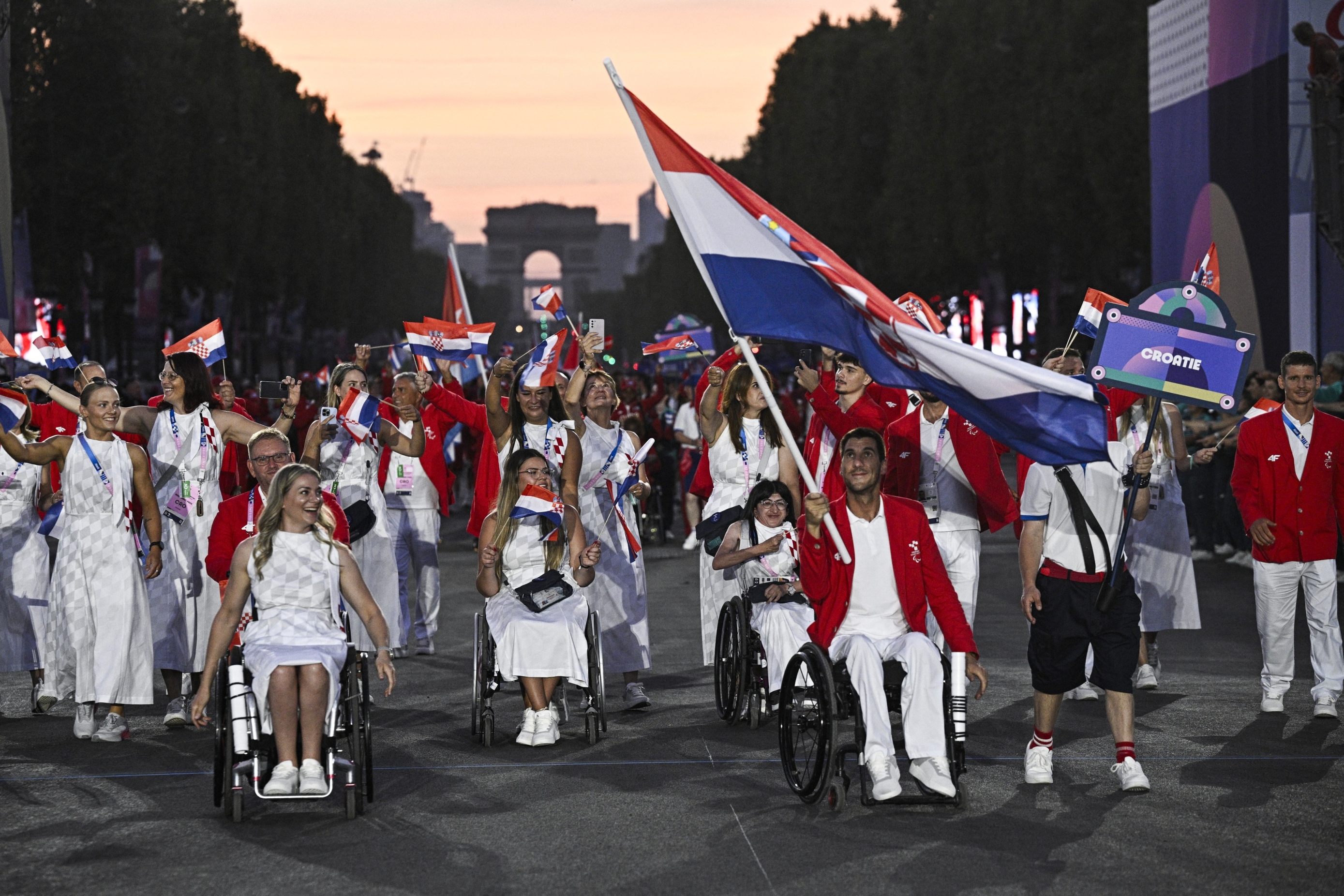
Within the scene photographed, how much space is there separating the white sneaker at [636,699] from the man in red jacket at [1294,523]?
310 centimetres

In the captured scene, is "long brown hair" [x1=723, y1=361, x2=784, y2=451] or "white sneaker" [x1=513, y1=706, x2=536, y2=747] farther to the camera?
"long brown hair" [x1=723, y1=361, x2=784, y2=451]

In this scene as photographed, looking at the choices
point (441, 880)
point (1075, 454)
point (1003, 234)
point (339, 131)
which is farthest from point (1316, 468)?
point (339, 131)

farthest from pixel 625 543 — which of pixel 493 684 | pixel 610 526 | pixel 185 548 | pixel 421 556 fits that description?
pixel 421 556

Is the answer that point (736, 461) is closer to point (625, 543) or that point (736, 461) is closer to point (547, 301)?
point (625, 543)

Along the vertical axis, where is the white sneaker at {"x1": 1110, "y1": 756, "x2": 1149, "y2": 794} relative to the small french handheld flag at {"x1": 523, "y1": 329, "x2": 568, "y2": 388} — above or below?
below

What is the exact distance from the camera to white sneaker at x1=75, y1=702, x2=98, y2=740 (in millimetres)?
8648

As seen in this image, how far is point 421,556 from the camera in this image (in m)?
11.9

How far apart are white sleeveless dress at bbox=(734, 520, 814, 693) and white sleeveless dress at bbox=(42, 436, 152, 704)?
2.90m

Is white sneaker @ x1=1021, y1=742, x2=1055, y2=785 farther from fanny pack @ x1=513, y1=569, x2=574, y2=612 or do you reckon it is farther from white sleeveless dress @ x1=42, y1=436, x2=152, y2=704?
white sleeveless dress @ x1=42, y1=436, x2=152, y2=704

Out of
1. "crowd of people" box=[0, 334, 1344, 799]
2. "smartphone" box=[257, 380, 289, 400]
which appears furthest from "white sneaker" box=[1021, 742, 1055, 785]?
"smartphone" box=[257, 380, 289, 400]

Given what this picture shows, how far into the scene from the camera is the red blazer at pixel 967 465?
334 inches

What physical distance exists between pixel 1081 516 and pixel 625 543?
123 inches

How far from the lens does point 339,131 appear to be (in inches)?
2522

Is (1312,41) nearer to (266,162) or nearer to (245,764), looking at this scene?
(245,764)
